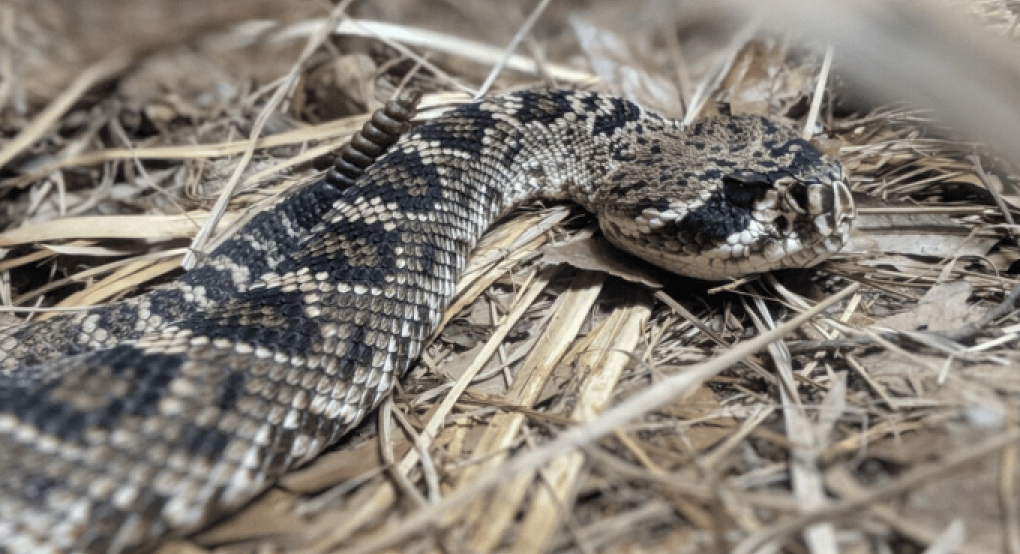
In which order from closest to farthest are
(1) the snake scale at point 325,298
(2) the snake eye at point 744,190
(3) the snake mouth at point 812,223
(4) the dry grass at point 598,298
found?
(4) the dry grass at point 598,298, (1) the snake scale at point 325,298, (3) the snake mouth at point 812,223, (2) the snake eye at point 744,190

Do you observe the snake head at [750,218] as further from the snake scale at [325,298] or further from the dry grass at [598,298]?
the dry grass at [598,298]

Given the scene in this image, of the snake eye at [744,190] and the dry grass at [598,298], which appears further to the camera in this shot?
the snake eye at [744,190]

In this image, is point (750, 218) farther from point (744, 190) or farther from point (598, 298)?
point (598, 298)

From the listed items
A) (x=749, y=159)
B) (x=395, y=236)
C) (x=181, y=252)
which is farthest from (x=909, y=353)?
(x=181, y=252)

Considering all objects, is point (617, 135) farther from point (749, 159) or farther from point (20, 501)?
point (20, 501)

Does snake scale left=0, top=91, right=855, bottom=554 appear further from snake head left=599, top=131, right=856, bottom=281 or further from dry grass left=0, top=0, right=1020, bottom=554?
dry grass left=0, top=0, right=1020, bottom=554

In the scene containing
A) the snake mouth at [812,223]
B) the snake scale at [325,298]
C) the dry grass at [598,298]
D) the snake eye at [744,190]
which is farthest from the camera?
the snake eye at [744,190]

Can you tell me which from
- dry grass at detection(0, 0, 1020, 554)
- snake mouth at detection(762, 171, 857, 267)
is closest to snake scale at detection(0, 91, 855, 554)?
snake mouth at detection(762, 171, 857, 267)

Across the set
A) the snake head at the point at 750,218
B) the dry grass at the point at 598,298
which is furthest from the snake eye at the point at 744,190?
the dry grass at the point at 598,298

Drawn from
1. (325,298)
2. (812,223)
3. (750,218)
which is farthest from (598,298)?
(325,298)
